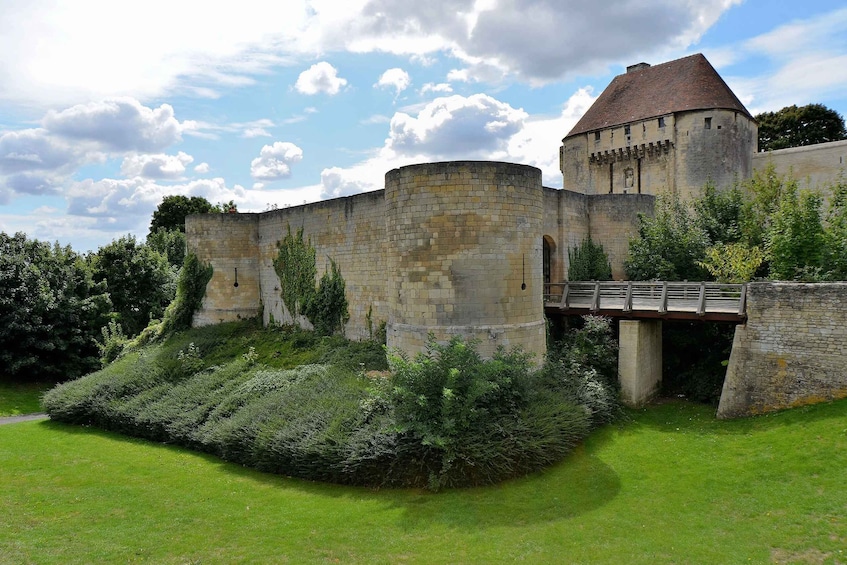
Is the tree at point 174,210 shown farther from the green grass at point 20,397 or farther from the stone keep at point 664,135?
the stone keep at point 664,135

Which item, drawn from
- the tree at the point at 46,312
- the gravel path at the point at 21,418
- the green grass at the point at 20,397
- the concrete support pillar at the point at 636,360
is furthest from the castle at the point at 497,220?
the green grass at the point at 20,397

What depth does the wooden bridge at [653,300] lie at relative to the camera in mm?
13023

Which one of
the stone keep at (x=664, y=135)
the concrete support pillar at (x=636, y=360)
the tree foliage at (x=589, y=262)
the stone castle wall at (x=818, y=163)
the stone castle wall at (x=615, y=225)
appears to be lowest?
the concrete support pillar at (x=636, y=360)

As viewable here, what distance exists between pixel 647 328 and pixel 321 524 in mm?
9708

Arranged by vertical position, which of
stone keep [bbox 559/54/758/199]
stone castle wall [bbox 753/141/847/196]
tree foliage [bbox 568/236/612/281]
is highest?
stone keep [bbox 559/54/758/199]

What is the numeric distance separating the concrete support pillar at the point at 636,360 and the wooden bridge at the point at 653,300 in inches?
15.9

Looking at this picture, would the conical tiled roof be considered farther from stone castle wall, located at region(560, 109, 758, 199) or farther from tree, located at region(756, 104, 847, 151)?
tree, located at region(756, 104, 847, 151)

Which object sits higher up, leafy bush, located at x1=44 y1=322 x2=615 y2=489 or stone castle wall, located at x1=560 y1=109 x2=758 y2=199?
stone castle wall, located at x1=560 y1=109 x2=758 y2=199

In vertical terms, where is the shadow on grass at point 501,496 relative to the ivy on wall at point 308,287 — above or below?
below

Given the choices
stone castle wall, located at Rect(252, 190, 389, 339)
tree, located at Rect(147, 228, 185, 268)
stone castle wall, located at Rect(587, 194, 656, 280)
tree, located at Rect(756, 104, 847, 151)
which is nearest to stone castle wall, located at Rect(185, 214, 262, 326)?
stone castle wall, located at Rect(252, 190, 389, 339)

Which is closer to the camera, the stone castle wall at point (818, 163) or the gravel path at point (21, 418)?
the gravel path at point (21, 418)

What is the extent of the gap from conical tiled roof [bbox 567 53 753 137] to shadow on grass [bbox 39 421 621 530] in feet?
62.1

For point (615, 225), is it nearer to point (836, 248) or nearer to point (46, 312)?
point (836, 248)

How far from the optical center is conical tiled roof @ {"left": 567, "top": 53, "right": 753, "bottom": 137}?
23987 millimetres
